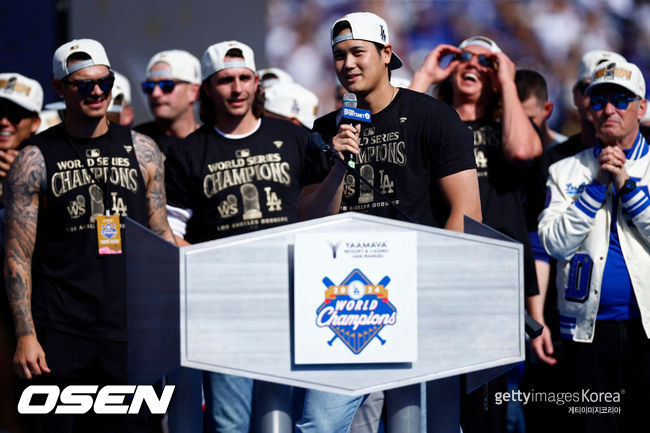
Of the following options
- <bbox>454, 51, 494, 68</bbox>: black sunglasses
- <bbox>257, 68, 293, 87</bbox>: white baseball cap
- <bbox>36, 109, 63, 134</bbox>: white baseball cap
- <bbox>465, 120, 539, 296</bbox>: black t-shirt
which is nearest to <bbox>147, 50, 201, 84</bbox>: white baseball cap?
<bbox>257, 68, 293, 87</bbox>: white baseball cap

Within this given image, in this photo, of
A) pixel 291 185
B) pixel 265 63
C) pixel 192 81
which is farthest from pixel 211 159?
pixel 265 63

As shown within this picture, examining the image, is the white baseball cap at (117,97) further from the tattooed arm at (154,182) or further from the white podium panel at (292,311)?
the white podium panel at (292,311)

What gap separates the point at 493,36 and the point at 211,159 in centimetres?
389

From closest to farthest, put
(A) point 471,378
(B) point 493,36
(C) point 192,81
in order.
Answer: (A) point 471,378 → (C) point 192,81 → (B) point 493,36

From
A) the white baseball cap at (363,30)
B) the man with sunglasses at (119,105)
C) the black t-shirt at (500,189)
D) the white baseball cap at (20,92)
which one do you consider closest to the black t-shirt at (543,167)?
the black t-shirt at (500,189)

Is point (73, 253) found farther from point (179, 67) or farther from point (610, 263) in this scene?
point (610, 263)

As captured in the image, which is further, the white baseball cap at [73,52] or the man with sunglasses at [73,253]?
the white baseball cap at [73,52]

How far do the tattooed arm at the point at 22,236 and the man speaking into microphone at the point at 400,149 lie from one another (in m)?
1.58

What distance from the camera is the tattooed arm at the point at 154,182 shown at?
4.69 meters

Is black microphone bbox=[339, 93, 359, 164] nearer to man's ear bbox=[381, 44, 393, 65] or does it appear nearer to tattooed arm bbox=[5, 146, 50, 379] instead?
man's ear bbox=[381, 44, 393, 65]

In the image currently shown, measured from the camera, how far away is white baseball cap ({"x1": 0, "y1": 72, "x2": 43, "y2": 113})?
5.81 meters

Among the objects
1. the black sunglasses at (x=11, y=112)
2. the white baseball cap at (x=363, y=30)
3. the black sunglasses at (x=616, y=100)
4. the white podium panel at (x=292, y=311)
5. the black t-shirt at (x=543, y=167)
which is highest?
the black sunglasses at (x=11, y=112)

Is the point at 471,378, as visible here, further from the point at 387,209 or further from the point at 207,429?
the point at 207,429

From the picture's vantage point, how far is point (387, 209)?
3838 mm
